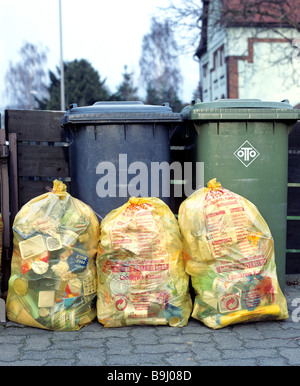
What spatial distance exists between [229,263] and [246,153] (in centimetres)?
88

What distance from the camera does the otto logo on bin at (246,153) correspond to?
330cm

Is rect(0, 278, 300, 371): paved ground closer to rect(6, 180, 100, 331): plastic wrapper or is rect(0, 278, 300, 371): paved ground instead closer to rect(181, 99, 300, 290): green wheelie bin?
rect(6, 180, 100, 331): plastic wrapper

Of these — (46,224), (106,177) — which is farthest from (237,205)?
(46,224)

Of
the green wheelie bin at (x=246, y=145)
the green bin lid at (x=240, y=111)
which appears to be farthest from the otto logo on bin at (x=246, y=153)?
the green bin lid at (x=240, y=111)

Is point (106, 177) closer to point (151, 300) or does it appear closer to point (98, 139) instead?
point (98, 139)

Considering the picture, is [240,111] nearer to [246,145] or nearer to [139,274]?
[246,145]

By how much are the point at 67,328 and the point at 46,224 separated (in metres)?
0.64

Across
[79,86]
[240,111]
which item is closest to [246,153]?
[240,111]

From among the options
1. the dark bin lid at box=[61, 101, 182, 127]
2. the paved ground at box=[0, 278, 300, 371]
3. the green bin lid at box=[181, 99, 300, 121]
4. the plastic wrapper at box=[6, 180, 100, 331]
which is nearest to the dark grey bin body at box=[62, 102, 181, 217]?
the dark bin lid at box=[61, 101, 182, 127]

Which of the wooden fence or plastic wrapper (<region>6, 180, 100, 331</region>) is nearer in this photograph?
plastic wrapper (<region>6, 180, 100, 331</region>)

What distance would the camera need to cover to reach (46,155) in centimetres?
369

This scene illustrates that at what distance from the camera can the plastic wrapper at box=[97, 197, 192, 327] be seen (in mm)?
2834

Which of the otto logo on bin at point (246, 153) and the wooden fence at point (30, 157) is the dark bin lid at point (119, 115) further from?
the otto logo on bin at point (246, 153)

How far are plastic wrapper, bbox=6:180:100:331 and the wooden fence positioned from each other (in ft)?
1.97
